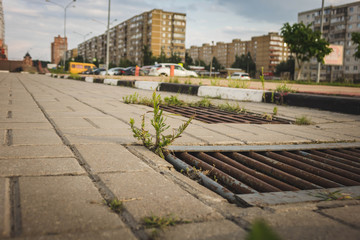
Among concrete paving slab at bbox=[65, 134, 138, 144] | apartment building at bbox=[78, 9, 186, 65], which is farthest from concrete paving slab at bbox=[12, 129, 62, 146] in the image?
apartment building at bbox=[78, 9, 186, 65]

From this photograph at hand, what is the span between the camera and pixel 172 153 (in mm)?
2338

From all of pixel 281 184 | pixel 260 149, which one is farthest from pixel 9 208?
pixel 260 149

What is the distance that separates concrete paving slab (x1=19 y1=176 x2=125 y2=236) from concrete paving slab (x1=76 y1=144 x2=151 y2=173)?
234 mm

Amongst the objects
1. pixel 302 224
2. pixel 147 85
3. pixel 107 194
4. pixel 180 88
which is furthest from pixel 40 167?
pixel 147 85

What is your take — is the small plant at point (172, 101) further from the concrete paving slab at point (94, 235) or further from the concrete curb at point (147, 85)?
the concrete curb at point (147, 85)

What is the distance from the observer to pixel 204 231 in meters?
1.15

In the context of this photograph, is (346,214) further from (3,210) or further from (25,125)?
(25,125)

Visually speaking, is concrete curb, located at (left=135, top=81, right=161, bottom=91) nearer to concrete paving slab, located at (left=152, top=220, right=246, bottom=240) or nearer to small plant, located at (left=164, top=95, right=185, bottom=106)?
small plant, located at (left=164, top=95, right=185, bottom=106)

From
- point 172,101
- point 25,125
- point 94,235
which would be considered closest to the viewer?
point 94,235

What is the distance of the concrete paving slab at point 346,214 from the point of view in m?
1.30

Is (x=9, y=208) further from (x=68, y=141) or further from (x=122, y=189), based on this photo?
(x=68, y=141)

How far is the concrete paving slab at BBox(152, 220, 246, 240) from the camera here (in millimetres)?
1109

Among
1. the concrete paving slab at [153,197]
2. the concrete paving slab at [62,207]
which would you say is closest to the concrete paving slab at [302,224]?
the concrete paving slab at [153,197]

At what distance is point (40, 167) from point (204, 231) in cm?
110
